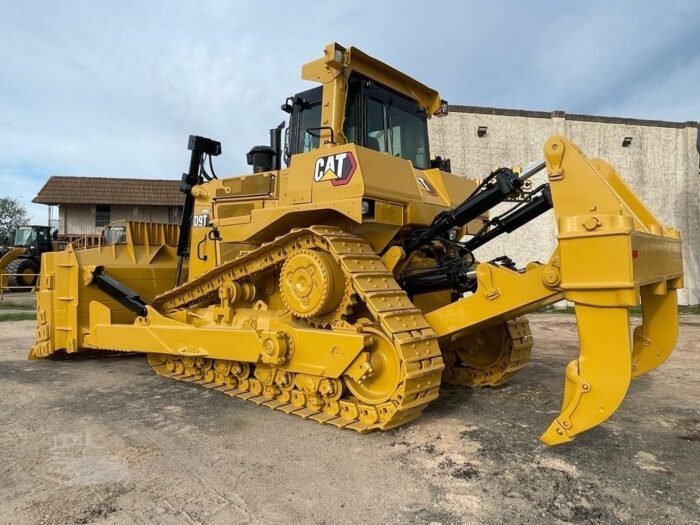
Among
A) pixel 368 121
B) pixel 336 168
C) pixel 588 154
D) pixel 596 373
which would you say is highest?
pixel 588 154

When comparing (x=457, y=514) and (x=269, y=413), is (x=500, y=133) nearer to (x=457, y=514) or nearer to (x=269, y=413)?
(x=269, y=413)

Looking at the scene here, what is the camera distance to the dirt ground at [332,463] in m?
3.18

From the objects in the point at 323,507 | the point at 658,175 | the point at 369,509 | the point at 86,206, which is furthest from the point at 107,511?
the point at 86,206

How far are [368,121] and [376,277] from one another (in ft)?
Result: 6.06

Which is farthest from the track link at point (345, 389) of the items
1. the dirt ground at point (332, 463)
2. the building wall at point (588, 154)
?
the building wall at point (588, 154)

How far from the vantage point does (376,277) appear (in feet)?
15.4

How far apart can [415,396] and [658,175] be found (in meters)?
18.4

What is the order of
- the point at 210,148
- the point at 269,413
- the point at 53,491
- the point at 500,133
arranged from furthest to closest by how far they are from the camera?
the point at 500,133, the point at 210,148, the point at 269,413, the point at 53,491

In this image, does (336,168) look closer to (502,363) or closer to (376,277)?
(376,277)

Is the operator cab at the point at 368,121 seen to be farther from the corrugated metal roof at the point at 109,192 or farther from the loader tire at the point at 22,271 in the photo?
the corrugated metal roof at the point at 109,192

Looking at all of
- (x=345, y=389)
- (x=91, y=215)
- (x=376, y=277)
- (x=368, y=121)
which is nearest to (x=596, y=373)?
(x=376, y=277)

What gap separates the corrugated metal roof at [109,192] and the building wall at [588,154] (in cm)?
2005

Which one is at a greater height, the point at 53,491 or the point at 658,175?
the point at 658,175

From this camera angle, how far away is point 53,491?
345 centimetres
